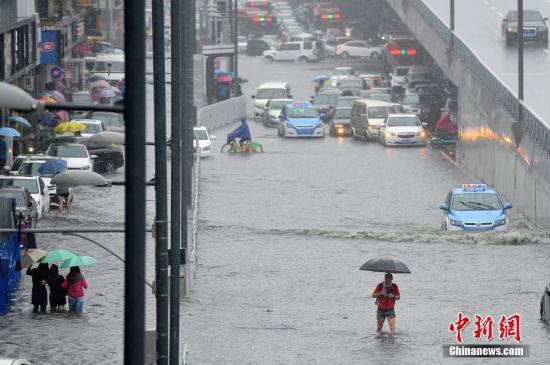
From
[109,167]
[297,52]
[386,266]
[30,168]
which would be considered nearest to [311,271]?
[386,266]

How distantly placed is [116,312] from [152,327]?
6.86 feet

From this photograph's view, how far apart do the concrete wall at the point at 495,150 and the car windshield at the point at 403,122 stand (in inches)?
87.4

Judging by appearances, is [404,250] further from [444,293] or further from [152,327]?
[152,327]

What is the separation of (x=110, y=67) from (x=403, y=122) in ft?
63.0

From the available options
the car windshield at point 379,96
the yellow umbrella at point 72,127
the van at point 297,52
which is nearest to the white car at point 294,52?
the van at point 297,52

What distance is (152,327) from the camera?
2661 cm

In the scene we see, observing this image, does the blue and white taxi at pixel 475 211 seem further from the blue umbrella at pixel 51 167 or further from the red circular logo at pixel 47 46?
the red circular logo at pixel 47 46

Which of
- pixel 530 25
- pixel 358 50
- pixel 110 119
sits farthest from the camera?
pixel 358 50

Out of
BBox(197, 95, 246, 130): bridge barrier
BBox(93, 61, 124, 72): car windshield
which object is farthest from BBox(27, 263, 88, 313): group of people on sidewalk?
BBox(93, 61, 124, 72): car windshield

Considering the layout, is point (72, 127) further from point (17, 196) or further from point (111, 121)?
point (17, 196)

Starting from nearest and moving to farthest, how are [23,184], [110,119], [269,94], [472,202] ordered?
[23,184] → [472,202] → [110,119] → [269,94]

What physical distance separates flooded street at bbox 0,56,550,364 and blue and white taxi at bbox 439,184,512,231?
400mm

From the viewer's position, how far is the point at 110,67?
3019 inches

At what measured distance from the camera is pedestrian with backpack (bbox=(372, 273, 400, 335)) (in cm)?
2519
